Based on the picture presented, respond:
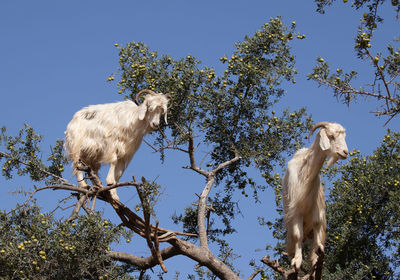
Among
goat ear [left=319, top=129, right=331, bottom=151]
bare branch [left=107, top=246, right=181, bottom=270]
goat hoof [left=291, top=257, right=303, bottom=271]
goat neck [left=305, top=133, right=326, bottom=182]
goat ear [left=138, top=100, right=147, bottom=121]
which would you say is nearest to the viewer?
goat hoof [left=291, top=257, right=303, bottom=271]

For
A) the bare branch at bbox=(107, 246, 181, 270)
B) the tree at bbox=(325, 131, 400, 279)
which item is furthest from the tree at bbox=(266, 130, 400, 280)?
the bare branch at bbox=(107, 246, 181, 270)

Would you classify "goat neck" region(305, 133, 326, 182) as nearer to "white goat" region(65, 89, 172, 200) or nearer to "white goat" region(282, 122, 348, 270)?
"white goat" region(282, 122, 348, 270)

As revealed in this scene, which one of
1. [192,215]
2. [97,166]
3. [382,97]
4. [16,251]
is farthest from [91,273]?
[382,97]

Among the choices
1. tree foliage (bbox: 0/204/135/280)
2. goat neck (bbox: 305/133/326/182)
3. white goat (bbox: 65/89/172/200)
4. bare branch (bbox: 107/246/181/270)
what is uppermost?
white goat (bbox: 65/89/172/200)

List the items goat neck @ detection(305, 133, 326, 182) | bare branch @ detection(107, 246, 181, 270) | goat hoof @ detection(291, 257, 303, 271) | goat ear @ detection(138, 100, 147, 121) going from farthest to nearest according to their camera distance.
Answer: goat ear @ detection(138, 100, 147, 121) → bare branch @ detection(107, 246, 181, 270) → goat neck @ detection(305, 133, 326, 182) → goat hoof @ detection(291, 257, 303, 271)

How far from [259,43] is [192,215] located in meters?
3.16

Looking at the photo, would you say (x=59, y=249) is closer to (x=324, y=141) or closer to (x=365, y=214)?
(x=324, y=141)

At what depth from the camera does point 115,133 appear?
980cm

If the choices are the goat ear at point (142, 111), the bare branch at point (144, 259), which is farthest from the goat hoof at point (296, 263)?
the goat ear at point (142, 111)

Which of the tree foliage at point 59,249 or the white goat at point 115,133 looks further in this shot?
the white goat at point 115,133

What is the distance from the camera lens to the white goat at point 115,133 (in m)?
9.76

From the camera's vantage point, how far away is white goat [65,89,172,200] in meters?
9.76

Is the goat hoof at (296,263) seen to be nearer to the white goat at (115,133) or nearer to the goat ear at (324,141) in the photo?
the goat ear at (324,141)

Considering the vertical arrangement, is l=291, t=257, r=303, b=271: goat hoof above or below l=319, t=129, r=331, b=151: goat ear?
below
